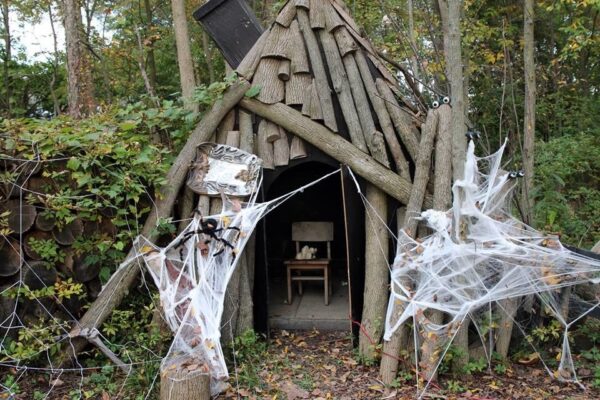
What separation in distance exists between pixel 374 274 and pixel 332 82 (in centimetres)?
223

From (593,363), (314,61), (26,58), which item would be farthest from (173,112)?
(26,58)

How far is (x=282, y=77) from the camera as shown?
610cm

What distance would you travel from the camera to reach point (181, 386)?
445 centimetres

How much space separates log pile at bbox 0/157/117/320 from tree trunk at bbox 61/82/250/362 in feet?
0.95

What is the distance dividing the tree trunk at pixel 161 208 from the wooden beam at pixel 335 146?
206 millimetres

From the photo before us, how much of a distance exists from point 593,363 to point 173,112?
5.15m

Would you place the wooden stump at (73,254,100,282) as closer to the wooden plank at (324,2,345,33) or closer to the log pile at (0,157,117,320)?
the log pile at (0,157,117,320)

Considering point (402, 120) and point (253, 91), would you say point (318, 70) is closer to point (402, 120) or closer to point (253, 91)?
point (253, 91)

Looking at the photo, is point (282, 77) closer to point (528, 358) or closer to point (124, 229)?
point (124, 229)

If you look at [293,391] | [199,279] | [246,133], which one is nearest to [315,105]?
[246,133]

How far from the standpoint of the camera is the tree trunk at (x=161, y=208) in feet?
17.2

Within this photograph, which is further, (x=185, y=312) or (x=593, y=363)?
(x=593, y=363)

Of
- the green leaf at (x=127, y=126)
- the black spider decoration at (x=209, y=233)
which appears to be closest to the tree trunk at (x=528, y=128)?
the black spider decoration at (x=209, y=233)

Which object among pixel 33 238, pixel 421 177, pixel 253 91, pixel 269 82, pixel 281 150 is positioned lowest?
pixel 33 238
